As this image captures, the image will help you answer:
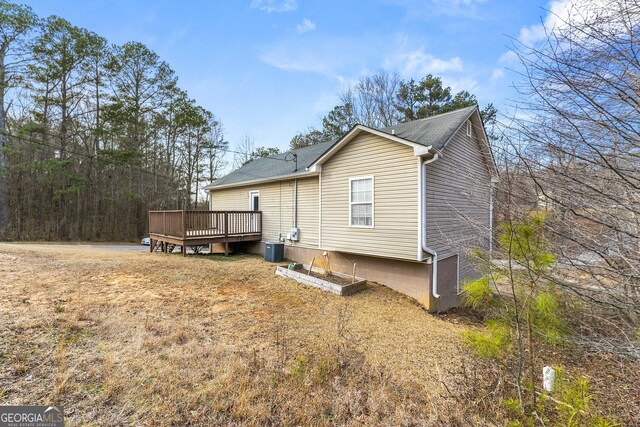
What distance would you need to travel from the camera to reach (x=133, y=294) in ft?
18.5

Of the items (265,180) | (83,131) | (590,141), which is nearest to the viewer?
(590,141)

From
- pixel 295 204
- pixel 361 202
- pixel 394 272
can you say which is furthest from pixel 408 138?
pixel 295 204

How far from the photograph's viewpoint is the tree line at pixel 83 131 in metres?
16.2

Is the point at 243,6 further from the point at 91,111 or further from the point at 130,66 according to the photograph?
the point at 91,111

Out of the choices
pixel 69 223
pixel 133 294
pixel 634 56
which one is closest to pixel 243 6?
pixel 133 294

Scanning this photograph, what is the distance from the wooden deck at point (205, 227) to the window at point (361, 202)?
4.93 m

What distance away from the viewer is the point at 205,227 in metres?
10.8

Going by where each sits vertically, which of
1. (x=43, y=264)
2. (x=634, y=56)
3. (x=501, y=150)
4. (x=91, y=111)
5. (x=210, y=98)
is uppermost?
(x=210, y=98)

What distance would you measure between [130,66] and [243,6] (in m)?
14.4

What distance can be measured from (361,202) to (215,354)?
5530 millimetres

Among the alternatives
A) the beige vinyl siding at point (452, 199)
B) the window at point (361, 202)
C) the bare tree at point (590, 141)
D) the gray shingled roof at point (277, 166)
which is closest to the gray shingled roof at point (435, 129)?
the beige vinyl siding at point (452, 199)

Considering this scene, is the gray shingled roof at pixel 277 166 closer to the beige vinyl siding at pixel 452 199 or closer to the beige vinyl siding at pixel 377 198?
the beige vinyl siding at pixel 377 198

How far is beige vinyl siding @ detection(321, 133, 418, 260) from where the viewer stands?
6973 millimetres

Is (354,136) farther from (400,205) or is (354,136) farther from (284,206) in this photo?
(284,206)
